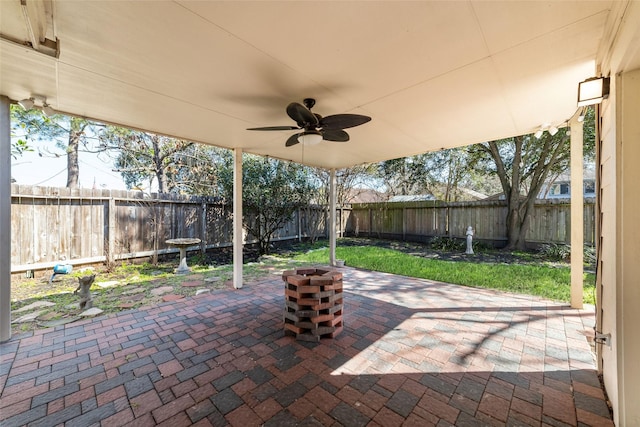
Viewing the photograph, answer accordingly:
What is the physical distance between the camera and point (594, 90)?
1.76 m

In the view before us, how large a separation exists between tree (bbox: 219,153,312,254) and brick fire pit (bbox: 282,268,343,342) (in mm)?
4456

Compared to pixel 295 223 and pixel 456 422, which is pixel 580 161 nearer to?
pixel 456 422

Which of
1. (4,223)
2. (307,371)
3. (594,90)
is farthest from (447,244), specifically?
(4,223)

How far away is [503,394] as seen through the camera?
1.81 meters

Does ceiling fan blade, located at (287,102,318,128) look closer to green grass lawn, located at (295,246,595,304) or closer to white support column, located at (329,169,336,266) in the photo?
white support column, located at (329,169,336,266)

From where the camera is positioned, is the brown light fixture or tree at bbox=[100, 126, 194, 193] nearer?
the brown light fixture

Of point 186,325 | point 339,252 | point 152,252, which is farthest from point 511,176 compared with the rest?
point 152,252

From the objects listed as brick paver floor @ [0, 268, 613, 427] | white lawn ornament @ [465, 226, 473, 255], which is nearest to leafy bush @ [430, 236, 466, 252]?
white lawn ornament @ [465, 226, 473, 255]

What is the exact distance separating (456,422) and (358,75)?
256 cm

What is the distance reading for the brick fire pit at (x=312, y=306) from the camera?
252 centimetres

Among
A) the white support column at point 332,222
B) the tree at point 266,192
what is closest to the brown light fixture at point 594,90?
the white support column at point 332,222

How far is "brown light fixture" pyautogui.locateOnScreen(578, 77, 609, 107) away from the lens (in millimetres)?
1711

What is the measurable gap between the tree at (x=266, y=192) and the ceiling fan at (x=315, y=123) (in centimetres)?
429

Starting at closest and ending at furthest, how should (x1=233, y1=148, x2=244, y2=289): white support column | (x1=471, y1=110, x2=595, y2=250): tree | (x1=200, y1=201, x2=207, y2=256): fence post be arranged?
1. (x1=233, y1=148, x2=244, y2=289): white support column
2. (x1=200, y1=201, x2=207, y2=256): fence post
3. (x1=471, y1=110, x2=595, y2=250): tree
